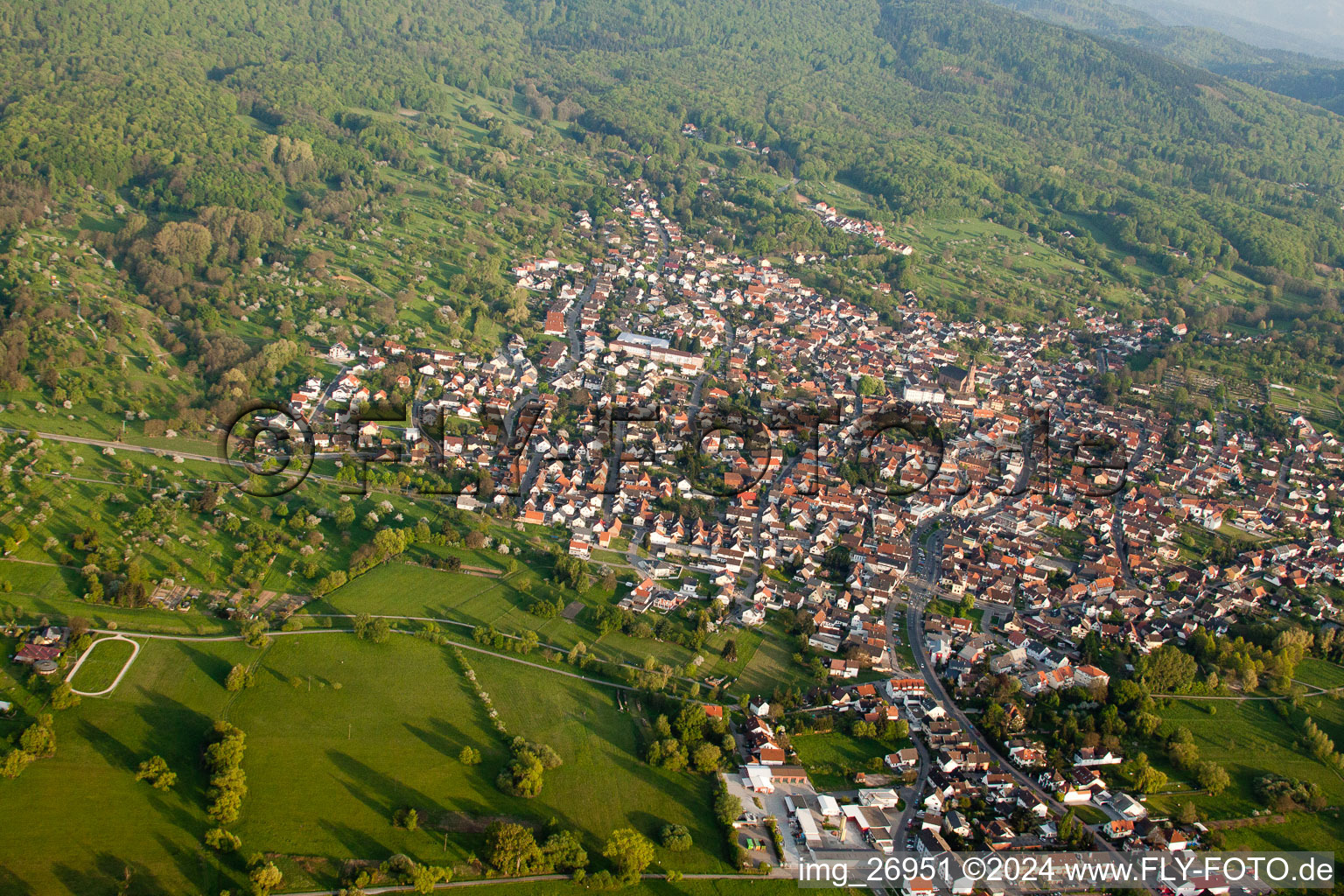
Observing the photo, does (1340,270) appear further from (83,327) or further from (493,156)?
(83,327)

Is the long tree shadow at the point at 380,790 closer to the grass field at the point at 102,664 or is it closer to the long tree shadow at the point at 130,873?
the long tree shadow at the point at 130,873

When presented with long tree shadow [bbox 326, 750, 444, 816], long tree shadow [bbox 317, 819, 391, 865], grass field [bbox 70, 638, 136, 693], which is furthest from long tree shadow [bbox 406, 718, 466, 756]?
grass field [bbox 70, 638, 136, 693]

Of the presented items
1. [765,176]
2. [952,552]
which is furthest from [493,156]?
[952,552]

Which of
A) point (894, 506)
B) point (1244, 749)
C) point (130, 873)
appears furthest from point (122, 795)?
point (1244, 749)

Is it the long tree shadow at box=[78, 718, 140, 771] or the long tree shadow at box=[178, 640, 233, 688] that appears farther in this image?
the long tree shadow at box=[178, 640, 233, 688]

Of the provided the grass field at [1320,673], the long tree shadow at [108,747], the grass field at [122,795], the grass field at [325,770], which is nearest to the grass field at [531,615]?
the grass field at [325,770]

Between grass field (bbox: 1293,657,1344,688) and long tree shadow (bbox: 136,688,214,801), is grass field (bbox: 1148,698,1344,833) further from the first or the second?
long tree shadow (bbox: 136,688,214,801)
